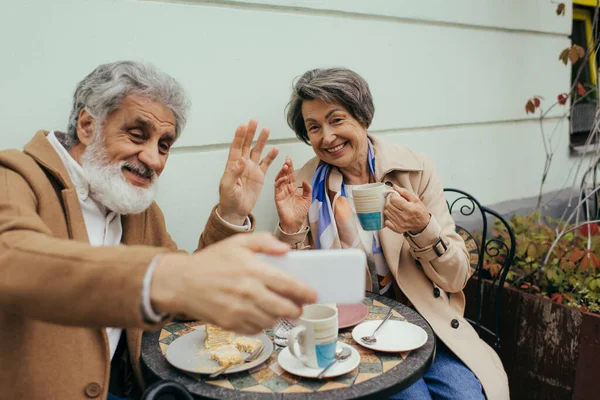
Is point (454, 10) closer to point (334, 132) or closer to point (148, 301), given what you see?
point (334, 132)

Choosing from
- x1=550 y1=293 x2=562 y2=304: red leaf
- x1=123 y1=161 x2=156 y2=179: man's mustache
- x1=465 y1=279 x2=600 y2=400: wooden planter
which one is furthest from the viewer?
x1=550 y1=293 x2=562 y2=304: red leaf

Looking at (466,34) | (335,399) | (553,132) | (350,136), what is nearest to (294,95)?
(350,136)

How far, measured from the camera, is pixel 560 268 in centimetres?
297

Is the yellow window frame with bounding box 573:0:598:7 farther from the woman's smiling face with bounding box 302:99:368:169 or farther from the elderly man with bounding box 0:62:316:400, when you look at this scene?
the elderly man with bounding box 0:62:316:400

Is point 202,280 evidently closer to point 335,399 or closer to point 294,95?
point 335,399

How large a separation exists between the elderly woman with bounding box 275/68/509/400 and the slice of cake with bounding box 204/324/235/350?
725 mm

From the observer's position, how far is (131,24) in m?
2.20

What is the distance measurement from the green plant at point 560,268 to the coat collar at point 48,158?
8.04ft

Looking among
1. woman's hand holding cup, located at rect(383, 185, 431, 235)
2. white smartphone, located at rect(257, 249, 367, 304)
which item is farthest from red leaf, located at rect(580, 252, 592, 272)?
white smartphone, located at rect(257, 249, 367, 304)

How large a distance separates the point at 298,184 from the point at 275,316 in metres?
1.68

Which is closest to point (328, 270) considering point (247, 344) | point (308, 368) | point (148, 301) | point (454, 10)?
point (148, 301)

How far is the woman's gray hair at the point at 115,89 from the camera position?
66.0 inches

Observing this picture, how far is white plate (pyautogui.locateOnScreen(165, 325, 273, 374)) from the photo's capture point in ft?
4.88

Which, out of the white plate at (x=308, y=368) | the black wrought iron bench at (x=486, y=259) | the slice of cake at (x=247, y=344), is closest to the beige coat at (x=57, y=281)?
the slice of cake at (x=247, y=344)
